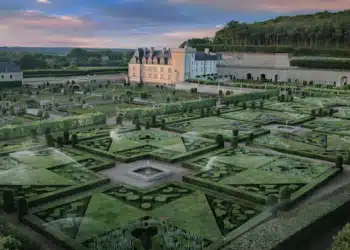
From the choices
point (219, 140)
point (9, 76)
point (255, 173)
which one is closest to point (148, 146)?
point (219, 140)

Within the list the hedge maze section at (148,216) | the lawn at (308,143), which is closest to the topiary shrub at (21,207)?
the hedge maze section at (148,216)

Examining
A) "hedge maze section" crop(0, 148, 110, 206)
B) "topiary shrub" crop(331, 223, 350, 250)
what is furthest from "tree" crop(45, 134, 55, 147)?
"topiary shrub" crop(331, 223, 350, 250)

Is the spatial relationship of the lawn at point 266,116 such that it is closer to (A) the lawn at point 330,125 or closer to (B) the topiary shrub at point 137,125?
(A) the lawn at point 330,125

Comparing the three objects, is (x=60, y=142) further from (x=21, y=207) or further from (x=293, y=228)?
(x=293, y=228)

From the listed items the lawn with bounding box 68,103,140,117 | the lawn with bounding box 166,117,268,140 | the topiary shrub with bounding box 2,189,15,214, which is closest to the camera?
the topiary shrub with bounding box 2,189,15,214

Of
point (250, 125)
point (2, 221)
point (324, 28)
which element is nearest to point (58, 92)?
point (250, 125)

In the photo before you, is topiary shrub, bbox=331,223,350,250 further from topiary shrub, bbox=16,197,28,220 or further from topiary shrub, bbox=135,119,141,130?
topiary shrub, bbox=135,119,141,130

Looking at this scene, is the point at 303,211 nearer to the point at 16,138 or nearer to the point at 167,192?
the point at 167,192
